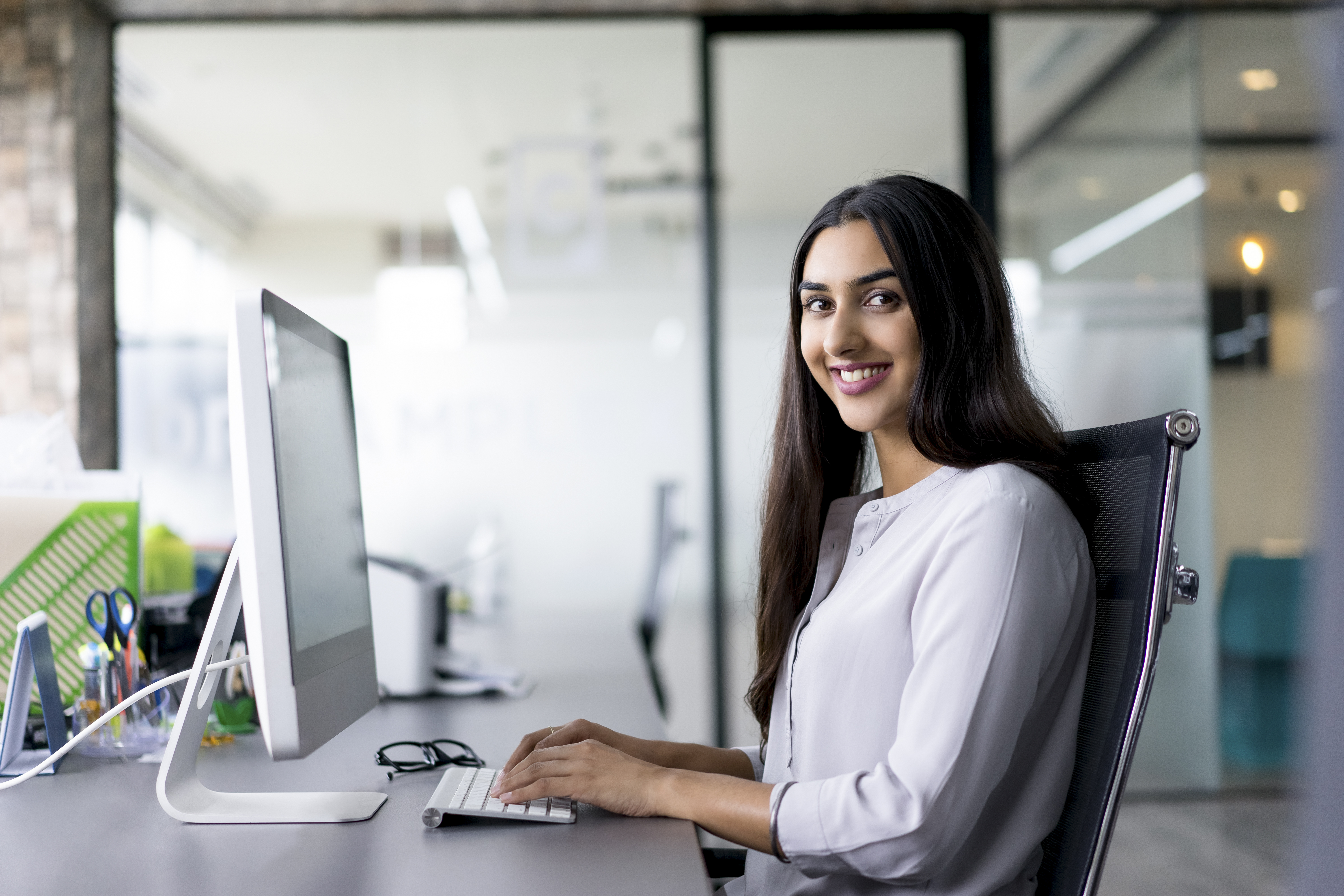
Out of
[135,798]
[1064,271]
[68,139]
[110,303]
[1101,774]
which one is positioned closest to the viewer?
[1101,774]

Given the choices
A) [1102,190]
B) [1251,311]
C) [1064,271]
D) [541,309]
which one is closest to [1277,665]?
[1251,311]

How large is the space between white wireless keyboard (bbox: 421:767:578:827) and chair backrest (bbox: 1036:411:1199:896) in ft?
1.63

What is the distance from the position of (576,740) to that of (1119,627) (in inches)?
23.9

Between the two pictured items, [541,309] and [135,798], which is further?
[541,309]

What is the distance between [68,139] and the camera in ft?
10.5

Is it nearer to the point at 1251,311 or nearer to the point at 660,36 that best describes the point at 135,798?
the point at 660,36

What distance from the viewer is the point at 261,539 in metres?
0.95

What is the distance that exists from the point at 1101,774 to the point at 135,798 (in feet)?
3.51

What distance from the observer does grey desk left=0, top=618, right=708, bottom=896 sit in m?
0.90

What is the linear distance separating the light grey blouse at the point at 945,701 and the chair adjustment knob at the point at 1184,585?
0.08m

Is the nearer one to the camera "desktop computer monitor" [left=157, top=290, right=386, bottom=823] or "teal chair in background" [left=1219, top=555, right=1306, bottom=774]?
"desktop computer monitor" [left=157, top=290, right=386, bottom=823]

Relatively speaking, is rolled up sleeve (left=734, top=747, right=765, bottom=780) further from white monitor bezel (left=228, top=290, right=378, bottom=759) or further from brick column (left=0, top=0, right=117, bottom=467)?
brick column (left=0, top=0, right=117, bottom=467)

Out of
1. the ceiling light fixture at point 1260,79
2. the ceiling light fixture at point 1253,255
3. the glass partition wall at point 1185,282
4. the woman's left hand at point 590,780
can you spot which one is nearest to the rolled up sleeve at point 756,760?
the woman's left hand at point 590,780

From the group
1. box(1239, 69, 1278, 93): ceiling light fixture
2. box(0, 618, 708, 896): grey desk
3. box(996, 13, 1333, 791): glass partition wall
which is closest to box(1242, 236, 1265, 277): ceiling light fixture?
box(996, 13, 1333, 791): glass partition wall
